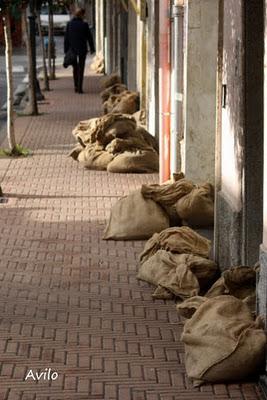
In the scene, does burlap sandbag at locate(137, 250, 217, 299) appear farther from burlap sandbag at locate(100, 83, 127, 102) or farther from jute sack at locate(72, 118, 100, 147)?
burlap sandbag at locate(100, 83, 127, 102)

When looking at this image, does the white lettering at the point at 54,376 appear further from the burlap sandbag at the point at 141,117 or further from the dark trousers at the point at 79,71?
the dark trousers at the point at 79,71

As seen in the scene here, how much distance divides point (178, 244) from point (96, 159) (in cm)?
660

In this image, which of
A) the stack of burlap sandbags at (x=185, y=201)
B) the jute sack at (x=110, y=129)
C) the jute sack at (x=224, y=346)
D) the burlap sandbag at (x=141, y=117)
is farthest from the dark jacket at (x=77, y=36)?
the jute sack at (x=224, y=346)

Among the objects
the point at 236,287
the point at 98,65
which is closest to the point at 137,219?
the point at 236,287

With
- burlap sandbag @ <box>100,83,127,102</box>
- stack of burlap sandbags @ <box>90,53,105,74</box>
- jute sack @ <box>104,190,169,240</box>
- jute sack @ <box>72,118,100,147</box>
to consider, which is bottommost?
stack of burlap sandbags @ <box>90,53,105,74</box>

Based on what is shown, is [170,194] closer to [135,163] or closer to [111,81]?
[135,163]

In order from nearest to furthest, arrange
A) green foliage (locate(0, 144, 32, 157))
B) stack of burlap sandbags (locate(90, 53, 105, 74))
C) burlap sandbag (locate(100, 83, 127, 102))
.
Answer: green foliage (locate(0, 144, 32, 157)) < burlap sandbag (locate(100, 83, 127, 102)) < stack of burlap sandbags (locate(90, 53, 105, 74))

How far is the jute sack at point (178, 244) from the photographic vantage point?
998 centimetres

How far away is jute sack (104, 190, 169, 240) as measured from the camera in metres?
11.5

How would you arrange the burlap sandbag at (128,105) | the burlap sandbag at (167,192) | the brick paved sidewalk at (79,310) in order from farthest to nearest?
the burlap sandbag at (128,105) → the burlap sandbag at (167,192) → the brick paved sidewalk at (79,310)

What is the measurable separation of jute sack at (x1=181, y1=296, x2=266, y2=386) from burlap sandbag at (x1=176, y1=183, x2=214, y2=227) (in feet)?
13.0

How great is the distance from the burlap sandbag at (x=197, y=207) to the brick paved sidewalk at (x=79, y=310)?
629 millimetres

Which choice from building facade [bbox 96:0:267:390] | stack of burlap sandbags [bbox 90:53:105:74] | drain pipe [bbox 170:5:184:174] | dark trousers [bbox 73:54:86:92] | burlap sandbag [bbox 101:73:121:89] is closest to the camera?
building facade [bbox 96:0:267:390]

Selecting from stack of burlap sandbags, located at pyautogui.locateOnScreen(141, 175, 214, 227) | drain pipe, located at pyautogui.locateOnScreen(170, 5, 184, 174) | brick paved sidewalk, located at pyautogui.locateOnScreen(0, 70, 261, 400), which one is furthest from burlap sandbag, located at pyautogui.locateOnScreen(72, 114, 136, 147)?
stack of burlap sandbags, located at pyautogui.locateOnScreen(141, 175, 214, 227)
